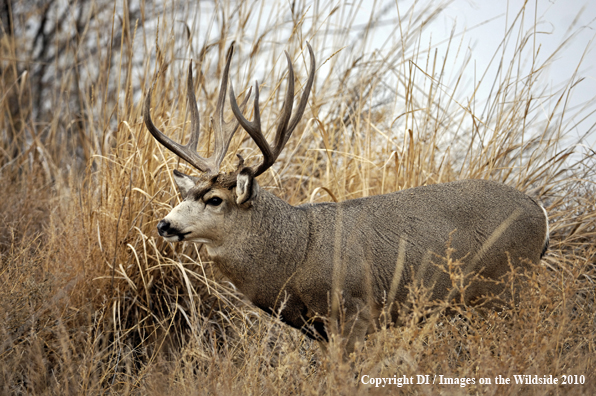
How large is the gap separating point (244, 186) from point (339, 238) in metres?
0.64

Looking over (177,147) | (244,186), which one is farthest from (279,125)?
(177,147)

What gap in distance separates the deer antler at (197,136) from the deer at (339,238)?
0.04ft

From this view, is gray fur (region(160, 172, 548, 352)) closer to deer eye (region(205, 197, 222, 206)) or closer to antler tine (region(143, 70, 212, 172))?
deer eye (region(205, 197, 222, 206))

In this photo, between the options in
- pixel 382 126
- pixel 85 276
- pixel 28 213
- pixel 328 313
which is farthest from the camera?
pixel 382 126

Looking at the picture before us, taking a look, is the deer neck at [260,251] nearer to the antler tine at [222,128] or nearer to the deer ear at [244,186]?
the deer ear at [244,186]

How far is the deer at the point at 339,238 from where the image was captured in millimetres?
3082

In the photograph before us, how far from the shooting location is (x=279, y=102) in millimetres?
5387

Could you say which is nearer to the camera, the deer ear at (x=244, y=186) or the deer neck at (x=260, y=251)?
the deer ear at (x=244, y=186)

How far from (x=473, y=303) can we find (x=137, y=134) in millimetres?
2774

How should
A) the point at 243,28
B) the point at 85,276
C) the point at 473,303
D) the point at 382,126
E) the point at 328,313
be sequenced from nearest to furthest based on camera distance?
the point at 328,313
the point at 473,303
the point at 85,276
the point at 243,28
the point at 382,126

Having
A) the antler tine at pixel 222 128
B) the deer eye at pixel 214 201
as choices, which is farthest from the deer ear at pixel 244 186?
the antler tine at pixel 222 128

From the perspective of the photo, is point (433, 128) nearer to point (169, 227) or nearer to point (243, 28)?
point (243, 28)

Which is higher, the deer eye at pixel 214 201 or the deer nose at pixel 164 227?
the deer eye at pixel 214 201

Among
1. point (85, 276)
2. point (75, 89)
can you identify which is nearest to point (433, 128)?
point (85, 276)
